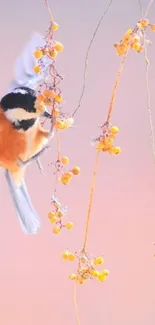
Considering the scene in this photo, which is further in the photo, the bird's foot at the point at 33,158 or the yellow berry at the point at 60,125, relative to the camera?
the bird's foot at the point at 33,158

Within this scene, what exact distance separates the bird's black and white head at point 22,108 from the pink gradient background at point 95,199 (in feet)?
2.17

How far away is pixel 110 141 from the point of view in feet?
2.03

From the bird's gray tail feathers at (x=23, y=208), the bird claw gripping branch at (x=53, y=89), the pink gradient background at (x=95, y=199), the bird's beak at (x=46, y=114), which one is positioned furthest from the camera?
the pink gradient background at (x=95, y=199)

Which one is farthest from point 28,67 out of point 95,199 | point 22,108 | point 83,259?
point 95,199

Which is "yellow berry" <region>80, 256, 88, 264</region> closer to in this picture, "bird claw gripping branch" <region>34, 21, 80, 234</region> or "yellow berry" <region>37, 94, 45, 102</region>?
"bird claw gripping branch" <region>34, 21, 80, 234</region>

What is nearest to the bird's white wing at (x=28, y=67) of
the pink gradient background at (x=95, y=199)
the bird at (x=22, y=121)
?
the bird at (x=22, y=121)

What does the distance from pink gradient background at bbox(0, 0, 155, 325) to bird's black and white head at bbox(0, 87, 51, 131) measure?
2.17 feet

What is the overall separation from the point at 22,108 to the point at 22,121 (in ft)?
0.13

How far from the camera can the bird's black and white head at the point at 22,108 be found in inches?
26.9

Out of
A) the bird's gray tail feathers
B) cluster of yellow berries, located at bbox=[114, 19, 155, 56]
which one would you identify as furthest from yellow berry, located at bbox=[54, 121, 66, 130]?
the bird's gray tail feathers

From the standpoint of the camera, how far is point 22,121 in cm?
75

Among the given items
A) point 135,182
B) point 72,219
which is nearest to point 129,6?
point 135,182

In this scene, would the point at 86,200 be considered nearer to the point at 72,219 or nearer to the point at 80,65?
the point at 72,219

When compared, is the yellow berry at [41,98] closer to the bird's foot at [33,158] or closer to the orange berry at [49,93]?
the orange berry at [49,93]
